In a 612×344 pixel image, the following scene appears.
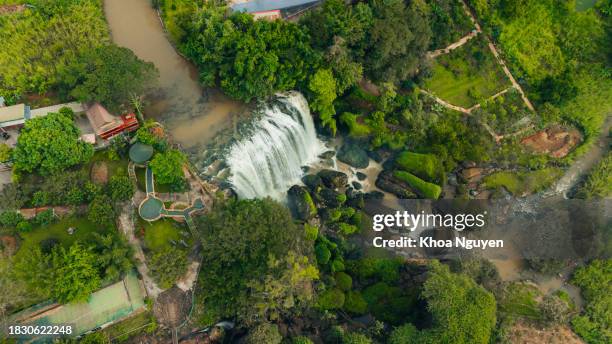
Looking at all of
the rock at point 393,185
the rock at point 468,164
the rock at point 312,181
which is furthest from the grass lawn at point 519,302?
the rock at point 312,181

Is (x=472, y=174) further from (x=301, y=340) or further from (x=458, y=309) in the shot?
(x=301, y=340)

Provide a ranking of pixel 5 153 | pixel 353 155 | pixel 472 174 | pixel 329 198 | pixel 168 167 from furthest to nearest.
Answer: pixel 472 174 < pixel 353 155 < pixel 329 198 < pixel 168 167 < pixel 5 153

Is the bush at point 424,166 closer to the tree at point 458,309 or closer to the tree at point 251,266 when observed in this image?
the tree at point 458,309

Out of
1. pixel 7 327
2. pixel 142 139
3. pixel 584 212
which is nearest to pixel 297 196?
pixel 142 139

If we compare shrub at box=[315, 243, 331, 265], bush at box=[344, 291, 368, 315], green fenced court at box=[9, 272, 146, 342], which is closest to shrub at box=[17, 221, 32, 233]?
green fenced court at box=[9, 272, 146, 342]

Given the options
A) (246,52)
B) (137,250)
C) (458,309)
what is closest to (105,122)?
(137,250)

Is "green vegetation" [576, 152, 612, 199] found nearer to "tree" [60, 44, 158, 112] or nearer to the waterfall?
the waterfall
